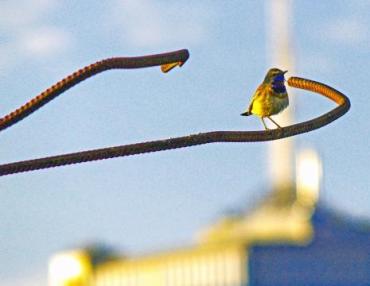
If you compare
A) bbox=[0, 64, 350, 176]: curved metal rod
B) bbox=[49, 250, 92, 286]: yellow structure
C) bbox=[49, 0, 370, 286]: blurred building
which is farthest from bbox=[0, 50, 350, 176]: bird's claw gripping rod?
bbox=[49, 0, 370, 286]: blurred building

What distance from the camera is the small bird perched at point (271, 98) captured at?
4910mm

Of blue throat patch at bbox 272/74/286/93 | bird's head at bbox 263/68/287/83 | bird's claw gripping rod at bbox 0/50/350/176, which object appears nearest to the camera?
bird's claw gripping rod at bbox 0/50/350/176

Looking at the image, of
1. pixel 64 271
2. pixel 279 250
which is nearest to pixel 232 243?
pixel 279 250

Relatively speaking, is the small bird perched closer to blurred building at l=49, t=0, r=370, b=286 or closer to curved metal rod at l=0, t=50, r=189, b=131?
curved metal rod at l=0, t=50, r=189, b=131

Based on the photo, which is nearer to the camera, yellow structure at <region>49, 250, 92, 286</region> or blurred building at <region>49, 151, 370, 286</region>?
yellow structure at <region>49, 250, 92, 286</region>

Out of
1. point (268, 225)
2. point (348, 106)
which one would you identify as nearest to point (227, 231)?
point (268, 225)

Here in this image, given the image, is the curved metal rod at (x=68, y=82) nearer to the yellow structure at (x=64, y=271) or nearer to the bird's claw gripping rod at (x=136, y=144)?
the bird's claw gripping rod at (x=136, y=144)

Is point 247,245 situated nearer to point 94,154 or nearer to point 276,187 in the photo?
point 276,187

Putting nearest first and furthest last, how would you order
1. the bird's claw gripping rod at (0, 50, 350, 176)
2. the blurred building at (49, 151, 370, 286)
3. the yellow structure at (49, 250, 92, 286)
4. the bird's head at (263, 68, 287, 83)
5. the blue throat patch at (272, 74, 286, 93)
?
the bird's claw gripping rod at (0, 50, 350, 176) → the bird's head at (263, 68, 287, 83) → the blue throat patch at (272, 74, 286, 93) → the yellow structure at (49, 250, 92, 286) → the blurred building at (49, 151, 370, 286)

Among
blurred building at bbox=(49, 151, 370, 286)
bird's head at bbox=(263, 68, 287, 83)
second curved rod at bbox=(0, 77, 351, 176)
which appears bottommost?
blurred building at bbox=(49, 151, 370, 286)

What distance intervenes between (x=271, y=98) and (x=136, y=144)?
6.04 feet

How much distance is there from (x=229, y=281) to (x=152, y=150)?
48399 mm

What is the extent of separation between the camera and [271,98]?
5.04 meters

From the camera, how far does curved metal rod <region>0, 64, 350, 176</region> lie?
315 cm
